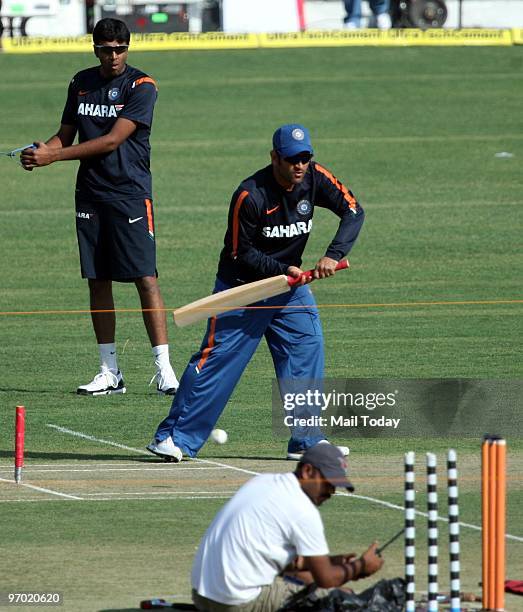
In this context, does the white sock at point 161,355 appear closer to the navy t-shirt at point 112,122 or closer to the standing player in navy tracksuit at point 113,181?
the standing player in navy tracksuit at point 113,181

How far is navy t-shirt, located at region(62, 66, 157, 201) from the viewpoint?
13016 millimetres

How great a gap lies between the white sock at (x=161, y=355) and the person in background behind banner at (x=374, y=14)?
20848mm

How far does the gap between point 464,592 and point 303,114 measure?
21.0 meters

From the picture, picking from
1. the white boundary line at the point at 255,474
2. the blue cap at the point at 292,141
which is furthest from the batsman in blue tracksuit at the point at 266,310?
the white boundary line at the point at 255,474

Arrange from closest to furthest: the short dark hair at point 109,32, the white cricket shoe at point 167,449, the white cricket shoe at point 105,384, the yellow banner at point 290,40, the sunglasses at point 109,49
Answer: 1. the white cricket shoe at point 167,449
2. the short dark hair at point 109,32
3. the sunglasses at point 109,49
4. the white cricket shoe at point 105,384
5. the yellow banner at point 290,40

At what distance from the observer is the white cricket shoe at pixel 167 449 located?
11.2 meters

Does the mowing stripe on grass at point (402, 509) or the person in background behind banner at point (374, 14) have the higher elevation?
the person in background behind banner at point (374, 14)

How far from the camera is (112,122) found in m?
13.0

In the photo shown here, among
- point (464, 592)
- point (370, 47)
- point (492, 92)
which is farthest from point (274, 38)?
point (464, 592)

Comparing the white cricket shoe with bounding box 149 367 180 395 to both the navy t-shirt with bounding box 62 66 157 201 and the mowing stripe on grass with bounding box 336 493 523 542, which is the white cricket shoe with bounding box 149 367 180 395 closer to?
the navy t-shirt with bounding box 62 66 157 201

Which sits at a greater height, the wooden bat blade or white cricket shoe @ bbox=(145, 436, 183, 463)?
the wooden bat blade

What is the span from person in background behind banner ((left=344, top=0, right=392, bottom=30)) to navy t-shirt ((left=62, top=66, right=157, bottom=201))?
2056cm

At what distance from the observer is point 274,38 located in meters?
34.7

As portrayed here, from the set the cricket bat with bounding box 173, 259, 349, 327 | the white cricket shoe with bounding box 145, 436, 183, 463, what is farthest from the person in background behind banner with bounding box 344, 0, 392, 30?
the white cricket shoe with bounding box 145, 436, 183, 463
